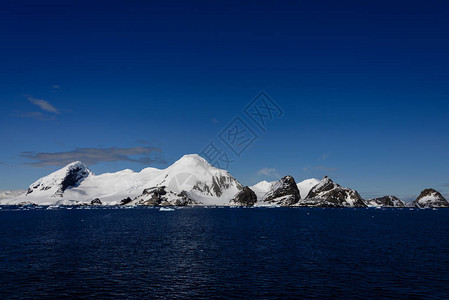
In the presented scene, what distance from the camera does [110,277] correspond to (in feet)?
164

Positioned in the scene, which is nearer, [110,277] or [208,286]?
[208,286]

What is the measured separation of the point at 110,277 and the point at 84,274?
5.17 m

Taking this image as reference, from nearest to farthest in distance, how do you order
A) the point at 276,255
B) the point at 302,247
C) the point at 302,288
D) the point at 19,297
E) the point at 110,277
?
1. the point at 19,297
2. the point at 302,288
3. the point at 110,277
4. the point at 276,255
5. the point at 302,247

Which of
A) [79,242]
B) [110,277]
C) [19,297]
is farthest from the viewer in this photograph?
[79,242]

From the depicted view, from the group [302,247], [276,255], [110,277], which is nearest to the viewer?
[110,277]

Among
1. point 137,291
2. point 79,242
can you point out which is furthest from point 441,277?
point 79,242

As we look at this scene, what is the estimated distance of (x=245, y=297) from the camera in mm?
41000

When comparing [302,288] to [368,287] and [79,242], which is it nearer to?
[368,287]

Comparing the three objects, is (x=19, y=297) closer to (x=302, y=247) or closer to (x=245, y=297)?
(x=245, y=297)

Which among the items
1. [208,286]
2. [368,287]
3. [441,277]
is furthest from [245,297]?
[441,277]

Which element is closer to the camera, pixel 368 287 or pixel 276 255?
pixel 368 287

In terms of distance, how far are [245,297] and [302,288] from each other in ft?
29.6

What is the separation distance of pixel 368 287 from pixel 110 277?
37871 millimetres

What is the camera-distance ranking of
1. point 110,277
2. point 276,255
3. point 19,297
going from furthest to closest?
point 276,255 < point 110,277 < point 19,297
